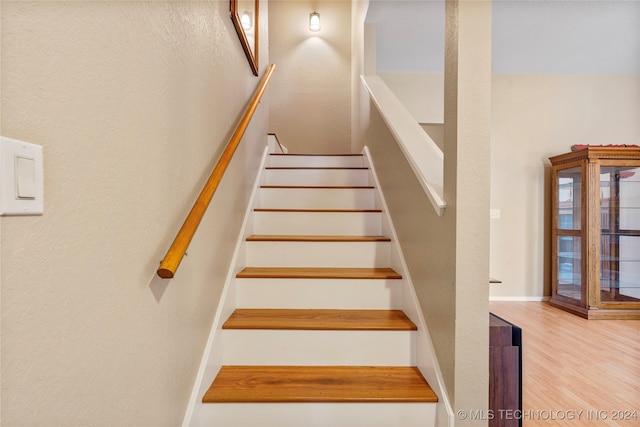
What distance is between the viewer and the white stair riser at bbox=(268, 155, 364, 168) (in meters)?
3.06

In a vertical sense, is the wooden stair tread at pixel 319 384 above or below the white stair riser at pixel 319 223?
below

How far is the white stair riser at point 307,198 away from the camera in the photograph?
242 cm

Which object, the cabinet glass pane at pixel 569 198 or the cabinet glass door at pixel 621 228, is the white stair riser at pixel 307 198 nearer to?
the cabinet glass pane at pixel 569 198

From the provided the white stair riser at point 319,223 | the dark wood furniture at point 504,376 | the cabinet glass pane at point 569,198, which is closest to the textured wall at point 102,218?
the white stair riser at point 319,223

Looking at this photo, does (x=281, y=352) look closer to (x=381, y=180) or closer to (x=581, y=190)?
(x=381, y=180)

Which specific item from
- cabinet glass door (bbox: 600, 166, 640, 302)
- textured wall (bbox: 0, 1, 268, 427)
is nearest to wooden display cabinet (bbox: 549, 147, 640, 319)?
cabinet glass door (bbox: 600, 166, 640, 302)

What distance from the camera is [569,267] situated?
3787 mm

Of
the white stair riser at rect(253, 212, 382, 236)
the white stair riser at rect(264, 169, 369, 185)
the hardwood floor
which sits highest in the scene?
the white stair riser at rect(264, 169, 369, 185)

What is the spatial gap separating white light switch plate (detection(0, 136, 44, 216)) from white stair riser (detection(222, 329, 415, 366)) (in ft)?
3.55

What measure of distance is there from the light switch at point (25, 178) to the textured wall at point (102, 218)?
0.04 m

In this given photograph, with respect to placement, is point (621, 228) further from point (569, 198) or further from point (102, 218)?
point (102, 218)

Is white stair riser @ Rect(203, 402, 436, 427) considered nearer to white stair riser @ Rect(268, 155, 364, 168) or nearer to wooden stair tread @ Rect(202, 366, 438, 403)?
wooden stair tread @ Rect(202, 366, 438, 403)

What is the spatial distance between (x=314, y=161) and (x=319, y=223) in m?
1.09

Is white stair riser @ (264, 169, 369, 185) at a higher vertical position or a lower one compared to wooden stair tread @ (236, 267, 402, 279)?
higher
